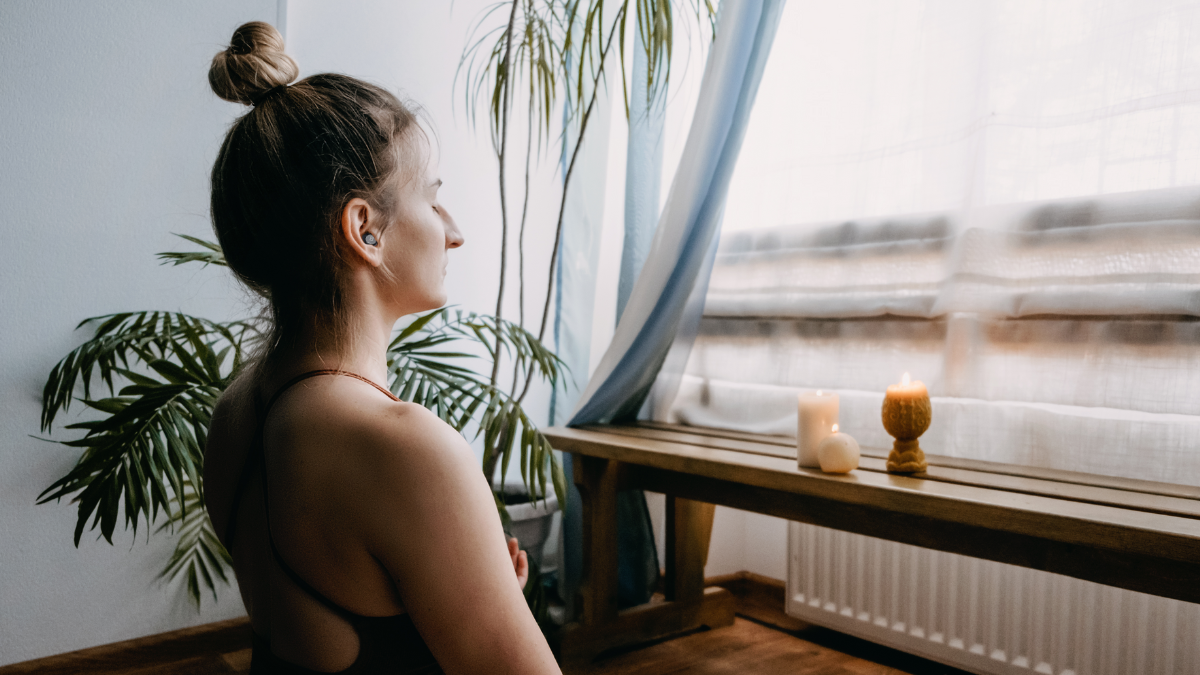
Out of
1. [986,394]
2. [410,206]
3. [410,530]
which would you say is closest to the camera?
[410,530]

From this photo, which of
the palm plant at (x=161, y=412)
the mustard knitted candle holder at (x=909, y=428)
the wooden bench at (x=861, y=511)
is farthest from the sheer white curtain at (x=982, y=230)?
the palm plant at (x=161, y=412)

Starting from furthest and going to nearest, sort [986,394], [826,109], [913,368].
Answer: [826,109]
[913,368]
[986,394]

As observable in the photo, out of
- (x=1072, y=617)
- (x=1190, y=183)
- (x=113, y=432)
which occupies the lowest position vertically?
(x=1072, y=617)

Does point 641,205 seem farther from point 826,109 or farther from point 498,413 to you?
point 498,413

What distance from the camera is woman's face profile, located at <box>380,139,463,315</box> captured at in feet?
2.30

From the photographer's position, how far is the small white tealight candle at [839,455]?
1.32 metres

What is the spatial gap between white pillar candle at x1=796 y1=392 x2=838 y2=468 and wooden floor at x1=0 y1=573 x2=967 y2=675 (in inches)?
25.9

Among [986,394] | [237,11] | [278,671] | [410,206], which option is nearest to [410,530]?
[278,671]

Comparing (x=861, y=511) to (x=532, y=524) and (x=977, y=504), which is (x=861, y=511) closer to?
(x=977, y=504)

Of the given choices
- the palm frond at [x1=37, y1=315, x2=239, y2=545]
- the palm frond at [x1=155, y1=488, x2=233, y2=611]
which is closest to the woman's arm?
the palm frond at [x1=37, y1=315, x2=239, y2=545]

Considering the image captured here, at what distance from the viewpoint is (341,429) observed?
0.56 meters

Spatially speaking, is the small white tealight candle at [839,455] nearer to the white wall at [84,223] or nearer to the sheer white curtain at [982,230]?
the sheer white curtain at [982,230]

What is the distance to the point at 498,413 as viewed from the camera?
5.12ft

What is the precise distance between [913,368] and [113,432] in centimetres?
160
